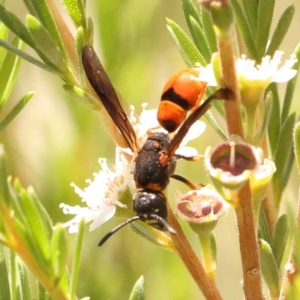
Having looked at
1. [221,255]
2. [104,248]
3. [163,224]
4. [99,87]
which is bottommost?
[221,255]

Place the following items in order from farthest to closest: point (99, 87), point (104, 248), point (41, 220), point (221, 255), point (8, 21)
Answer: point (221, 255) < point (104, 248) < point (99, 87) < point (8, 21) < point (41, 220)

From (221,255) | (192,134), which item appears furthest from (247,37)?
(221,255)

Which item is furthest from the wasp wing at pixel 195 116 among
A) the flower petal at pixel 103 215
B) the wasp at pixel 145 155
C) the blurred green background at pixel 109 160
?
the blurred green background at pixel 109 160

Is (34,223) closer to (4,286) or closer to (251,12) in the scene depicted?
(4,286)

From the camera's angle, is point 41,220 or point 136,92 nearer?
point 41,220

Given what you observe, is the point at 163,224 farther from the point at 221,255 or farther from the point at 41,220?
the point at 221,255

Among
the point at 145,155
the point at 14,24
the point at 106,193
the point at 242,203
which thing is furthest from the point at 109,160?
the point at 242,203

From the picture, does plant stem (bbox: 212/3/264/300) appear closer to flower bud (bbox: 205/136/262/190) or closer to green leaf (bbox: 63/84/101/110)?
flower bud (bbox: 205/136/262/190)
